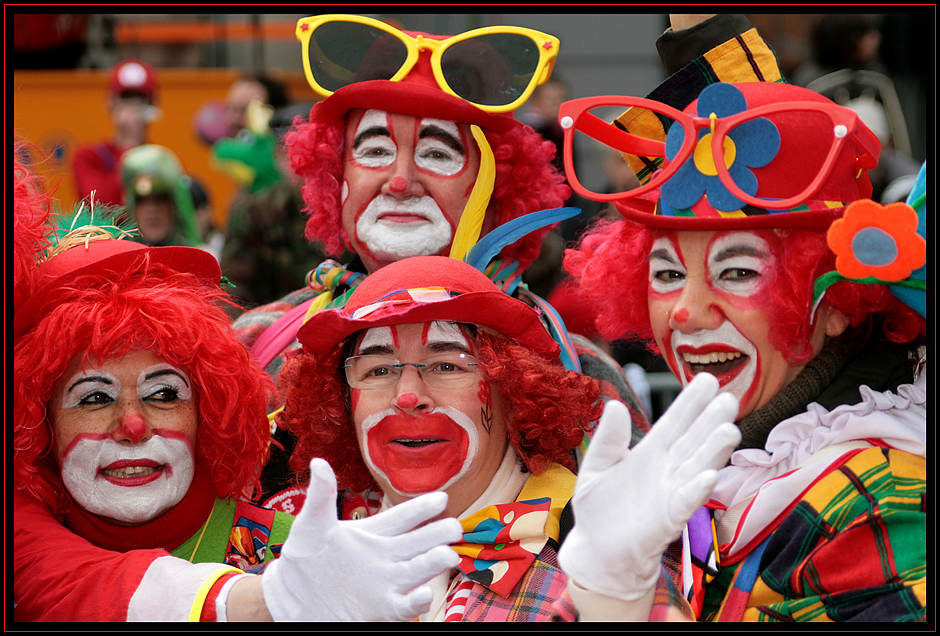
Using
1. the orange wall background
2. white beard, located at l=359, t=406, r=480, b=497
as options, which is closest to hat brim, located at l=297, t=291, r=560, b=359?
white beard, located at l=359, t=406, r=480, b=497

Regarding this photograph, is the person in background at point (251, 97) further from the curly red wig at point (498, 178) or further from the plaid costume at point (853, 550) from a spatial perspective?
the plaid costume at point (853, 550)

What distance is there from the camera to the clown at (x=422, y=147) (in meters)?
3.12

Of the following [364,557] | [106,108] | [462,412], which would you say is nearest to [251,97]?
[106,108]

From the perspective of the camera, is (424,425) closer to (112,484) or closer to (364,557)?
(364,557)

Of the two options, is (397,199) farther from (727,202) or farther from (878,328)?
(878,328)

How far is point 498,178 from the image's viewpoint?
3.31 metres

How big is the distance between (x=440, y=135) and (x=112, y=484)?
146cm

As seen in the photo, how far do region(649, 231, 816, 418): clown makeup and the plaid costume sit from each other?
0.31 metres

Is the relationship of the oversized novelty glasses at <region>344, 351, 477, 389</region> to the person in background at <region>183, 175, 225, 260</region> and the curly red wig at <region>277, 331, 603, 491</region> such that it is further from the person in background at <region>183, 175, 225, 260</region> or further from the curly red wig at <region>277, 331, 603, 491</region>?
the person in background at <region>183, 175, 225, 260</region>

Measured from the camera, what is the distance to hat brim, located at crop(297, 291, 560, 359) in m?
2.37


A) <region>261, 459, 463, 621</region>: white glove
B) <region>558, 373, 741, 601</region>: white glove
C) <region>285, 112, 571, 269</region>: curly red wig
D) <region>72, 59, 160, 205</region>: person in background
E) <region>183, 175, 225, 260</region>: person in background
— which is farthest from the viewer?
<region>72, 59, 160, 205</region>: person in background
